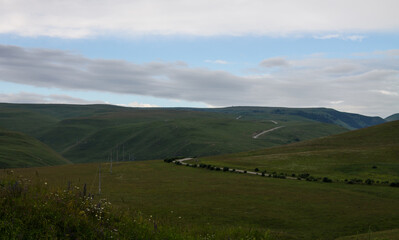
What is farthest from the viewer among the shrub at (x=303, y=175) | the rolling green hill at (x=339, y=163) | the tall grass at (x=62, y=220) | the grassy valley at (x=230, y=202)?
the rolling green hill at (x=339, y=163)

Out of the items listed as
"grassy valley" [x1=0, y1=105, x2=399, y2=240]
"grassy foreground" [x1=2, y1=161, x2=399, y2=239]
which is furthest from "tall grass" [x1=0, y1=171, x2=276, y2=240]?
"grassy foreground" [x1=2, y1=161, x2=399, y2=239]

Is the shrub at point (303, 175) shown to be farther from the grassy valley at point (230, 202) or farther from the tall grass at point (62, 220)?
the tall grass at point (62, 220)

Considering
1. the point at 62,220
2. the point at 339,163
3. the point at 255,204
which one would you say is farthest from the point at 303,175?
the point at 62,220

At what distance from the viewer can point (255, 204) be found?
39281mm

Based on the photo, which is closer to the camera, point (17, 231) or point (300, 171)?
point (17, 231)

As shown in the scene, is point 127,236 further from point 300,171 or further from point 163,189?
point 300,171

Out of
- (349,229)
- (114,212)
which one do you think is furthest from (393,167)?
(114,212)

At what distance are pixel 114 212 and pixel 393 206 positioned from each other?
33.4m

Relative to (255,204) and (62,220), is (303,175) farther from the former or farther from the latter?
(62,220)

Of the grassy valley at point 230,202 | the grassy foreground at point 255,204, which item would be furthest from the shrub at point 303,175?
the grassy foreground at point 255,204

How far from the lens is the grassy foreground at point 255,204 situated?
28375 mm

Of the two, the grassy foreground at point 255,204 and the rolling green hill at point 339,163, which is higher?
the rolling green hill at point 339,163

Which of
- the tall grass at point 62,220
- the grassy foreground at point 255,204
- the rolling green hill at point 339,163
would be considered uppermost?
the tall grass at point 62,220

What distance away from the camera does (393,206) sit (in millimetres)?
38125
